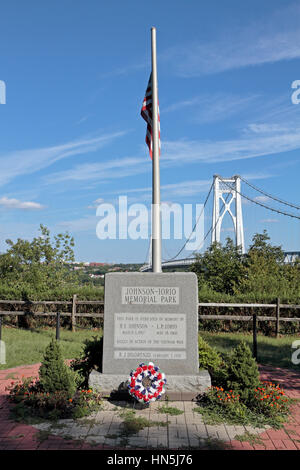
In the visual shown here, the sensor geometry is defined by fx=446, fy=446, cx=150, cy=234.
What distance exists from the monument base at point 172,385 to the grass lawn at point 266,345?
11.7 ft

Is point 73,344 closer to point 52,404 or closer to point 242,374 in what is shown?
point 52,404

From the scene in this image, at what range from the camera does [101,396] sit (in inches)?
255

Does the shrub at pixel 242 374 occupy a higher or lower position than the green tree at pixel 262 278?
lower

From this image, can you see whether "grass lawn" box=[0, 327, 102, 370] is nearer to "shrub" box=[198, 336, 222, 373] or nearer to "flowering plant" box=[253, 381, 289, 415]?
"shrub" box=[198, 336, 222, 373]

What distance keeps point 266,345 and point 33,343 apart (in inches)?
240

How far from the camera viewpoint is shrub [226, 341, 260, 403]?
20.1 ft

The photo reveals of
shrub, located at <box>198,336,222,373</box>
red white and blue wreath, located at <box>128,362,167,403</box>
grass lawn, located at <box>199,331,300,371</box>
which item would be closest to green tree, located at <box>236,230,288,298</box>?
grass lawn, located at <box>199,331,300,371</box>

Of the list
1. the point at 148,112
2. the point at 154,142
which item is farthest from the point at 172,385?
the point at 148,112

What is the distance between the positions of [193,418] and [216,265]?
1550cm

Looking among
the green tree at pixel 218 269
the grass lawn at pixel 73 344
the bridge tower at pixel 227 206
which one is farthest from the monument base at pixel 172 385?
the bridge tower at pixel 227 206

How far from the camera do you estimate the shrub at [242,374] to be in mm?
6130

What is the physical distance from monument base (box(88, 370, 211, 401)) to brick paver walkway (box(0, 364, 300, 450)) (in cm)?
40

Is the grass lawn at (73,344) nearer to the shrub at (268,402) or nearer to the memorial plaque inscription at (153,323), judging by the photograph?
the memorial plaque inscription at (153,323)
